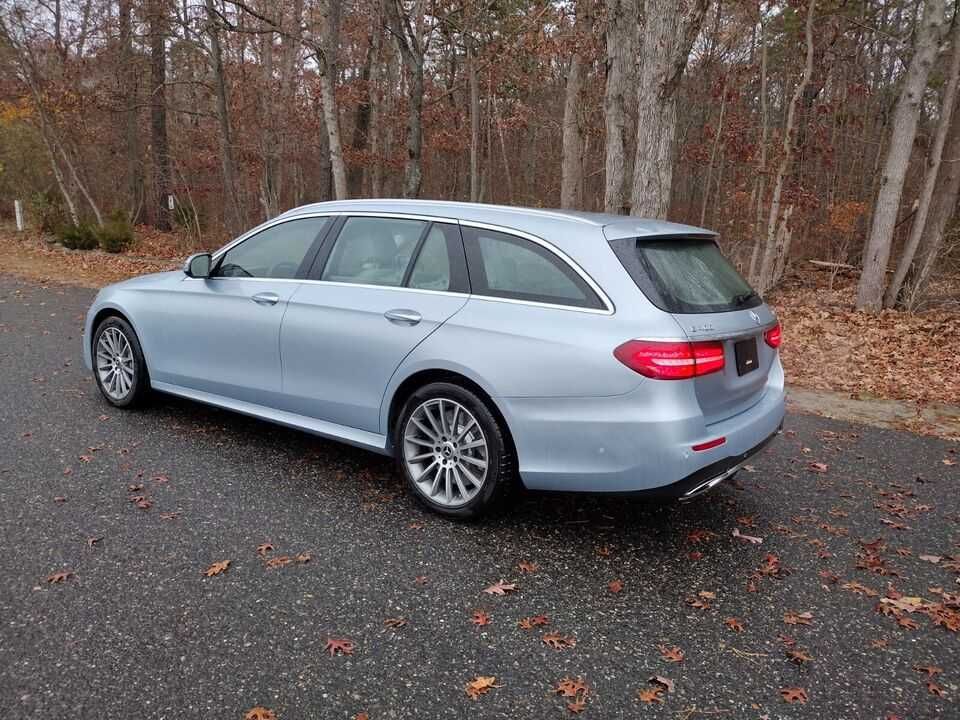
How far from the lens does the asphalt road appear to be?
2518 mm

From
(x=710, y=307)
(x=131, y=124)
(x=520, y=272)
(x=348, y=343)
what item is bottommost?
(x=348, y=343)

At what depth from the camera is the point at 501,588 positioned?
3.20 m

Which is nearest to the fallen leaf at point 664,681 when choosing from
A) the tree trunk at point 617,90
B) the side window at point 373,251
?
the side window at point 373,251

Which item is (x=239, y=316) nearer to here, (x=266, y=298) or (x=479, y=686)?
(x=266, y=298)

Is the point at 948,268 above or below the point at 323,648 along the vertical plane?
above

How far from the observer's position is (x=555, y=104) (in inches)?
997

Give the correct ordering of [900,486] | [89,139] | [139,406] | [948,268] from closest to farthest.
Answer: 1. [900,486]
2. [139,406]
3. [948,268]
4. [89,139]

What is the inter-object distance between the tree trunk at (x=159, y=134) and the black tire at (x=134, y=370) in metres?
16.0

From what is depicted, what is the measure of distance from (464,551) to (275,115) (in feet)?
66.8

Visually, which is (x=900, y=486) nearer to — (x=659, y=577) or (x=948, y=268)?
(x=659, y=577)

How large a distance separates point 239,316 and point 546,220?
2.19 metres

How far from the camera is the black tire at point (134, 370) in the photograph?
5.37 m

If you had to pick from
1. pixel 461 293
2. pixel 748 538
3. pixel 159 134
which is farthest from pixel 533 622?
pixel 159 134

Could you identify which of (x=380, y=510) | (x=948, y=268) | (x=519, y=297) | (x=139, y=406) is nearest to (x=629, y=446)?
(x=519, y=297)
